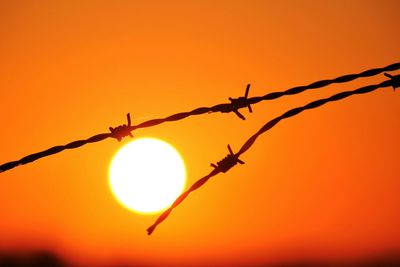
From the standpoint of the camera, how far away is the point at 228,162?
3080mm

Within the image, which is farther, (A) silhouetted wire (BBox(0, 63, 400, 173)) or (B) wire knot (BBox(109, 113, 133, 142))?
(B) wire knot (BBox(109, 113, 133, 142))

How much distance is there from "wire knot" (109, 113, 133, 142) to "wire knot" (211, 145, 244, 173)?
1.72ft

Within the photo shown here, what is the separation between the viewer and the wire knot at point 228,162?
305 cm

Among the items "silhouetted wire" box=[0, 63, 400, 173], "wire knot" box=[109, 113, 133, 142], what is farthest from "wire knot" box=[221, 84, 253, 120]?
"wire knot" box=[109, 113, 133, 142]

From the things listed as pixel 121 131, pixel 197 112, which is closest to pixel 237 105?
pixel 197 112

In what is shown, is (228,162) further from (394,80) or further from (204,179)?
(394,80)

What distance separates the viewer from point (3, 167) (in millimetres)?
2955

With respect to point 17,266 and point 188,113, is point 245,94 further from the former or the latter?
point 17,266

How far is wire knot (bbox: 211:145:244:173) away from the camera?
120 inches

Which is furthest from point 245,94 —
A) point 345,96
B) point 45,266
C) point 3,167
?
point 45,266

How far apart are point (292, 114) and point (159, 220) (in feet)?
2.96

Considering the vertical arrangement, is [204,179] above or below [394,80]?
below

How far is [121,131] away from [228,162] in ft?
2.06

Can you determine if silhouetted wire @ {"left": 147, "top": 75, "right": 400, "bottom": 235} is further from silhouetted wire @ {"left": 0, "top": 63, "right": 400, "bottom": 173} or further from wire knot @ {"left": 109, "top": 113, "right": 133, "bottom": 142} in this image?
wire knot @ {"left": 109, "top": 113, "right": 133, "bottom": 142}
